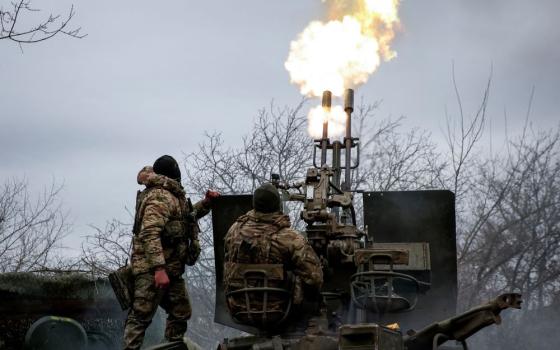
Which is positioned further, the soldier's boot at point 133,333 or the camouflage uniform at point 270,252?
the soldier's boot at point 133,333

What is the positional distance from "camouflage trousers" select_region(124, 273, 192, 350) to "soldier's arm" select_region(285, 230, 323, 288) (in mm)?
1234

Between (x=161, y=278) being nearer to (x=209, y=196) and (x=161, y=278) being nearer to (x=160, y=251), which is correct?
(x=160, y=251)

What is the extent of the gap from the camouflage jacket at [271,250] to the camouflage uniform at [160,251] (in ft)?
2.22

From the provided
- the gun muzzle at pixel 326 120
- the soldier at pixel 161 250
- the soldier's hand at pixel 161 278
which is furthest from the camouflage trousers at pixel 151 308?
the gun muzzle at pixel 326 120

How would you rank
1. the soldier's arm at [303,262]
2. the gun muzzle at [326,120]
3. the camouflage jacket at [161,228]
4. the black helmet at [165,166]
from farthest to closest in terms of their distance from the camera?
the gun muzzle at [326,120]
the black helmet at [165,166]
the camouflage jacket at [161,228]
the soldier's arm at [303,262]

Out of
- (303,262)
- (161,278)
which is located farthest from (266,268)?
(161,278)

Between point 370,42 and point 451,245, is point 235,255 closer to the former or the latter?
point 451,245

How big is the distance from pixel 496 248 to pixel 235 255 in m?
7.95

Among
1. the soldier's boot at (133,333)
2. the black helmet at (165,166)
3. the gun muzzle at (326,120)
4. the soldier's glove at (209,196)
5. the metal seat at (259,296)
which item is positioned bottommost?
the soldier's boot at (133,333)

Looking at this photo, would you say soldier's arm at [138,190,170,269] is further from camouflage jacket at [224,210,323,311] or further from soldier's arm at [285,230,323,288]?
soldier's arm at [285,230,323,288]

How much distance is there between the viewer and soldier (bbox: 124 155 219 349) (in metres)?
5.70

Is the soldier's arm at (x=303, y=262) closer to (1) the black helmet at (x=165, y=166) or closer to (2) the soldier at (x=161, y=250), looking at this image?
(2) the soldier at (x=161, y=250)

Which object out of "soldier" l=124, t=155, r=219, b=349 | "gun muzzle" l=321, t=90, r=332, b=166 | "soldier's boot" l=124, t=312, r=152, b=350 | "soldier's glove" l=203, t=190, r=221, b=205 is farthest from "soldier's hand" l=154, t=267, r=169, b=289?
"gun muzzle" l=321, t=90, r=332, b=166

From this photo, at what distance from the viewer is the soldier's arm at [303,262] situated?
5.39m
